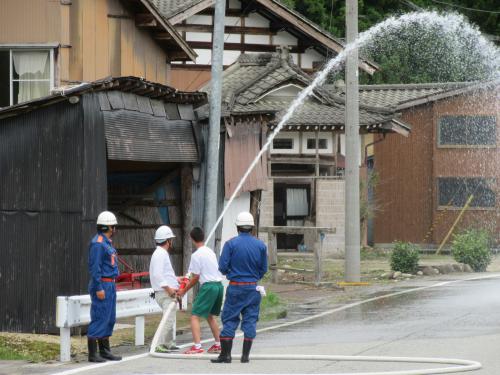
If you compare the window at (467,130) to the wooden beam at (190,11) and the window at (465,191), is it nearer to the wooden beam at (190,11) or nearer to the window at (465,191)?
the window at (465,191)

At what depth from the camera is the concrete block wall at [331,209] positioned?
36000 mm

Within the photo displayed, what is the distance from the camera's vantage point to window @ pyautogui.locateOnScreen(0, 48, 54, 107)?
955 inches

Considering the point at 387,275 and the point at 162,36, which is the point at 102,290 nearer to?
the point at 162,36

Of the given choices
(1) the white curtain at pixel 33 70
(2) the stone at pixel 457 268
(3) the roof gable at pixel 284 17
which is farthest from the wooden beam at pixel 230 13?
(1) the white curtain at pixel 33 70

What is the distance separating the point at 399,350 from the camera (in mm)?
14414

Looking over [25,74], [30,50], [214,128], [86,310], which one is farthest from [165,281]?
[30,50]

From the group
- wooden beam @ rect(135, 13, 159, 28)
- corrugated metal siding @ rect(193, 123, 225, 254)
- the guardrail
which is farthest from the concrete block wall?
the guardrail

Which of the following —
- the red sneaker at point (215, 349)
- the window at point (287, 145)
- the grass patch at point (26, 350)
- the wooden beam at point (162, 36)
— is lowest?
the grass patch at point (26, 350)

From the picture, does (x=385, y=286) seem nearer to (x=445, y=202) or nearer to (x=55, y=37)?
(x=55, y=37)

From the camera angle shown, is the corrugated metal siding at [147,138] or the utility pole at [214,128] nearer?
the corrugated metal siding at [147,138]

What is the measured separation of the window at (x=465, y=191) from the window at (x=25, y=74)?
863 inches

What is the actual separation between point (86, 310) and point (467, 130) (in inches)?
1162

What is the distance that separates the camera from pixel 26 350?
15.3 m

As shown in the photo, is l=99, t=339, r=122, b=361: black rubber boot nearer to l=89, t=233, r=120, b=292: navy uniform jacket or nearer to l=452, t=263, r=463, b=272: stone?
l=89, t=233, r=120, b=292: navy uniform jacket
